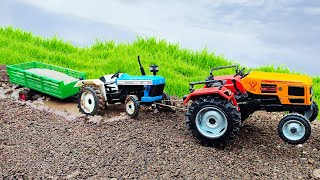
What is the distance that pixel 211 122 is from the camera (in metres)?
5.36

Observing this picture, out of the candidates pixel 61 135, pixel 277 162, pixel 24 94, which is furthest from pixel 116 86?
pixel 277 162

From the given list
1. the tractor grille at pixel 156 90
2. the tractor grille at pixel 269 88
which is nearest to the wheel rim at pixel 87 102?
the tractor grille at pixel 156 90

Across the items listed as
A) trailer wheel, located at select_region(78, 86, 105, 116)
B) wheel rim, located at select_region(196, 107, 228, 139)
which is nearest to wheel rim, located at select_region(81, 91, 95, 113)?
trailer wheel, located at select_region(78, 86, 105, 116)

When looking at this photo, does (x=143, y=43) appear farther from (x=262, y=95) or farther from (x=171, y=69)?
(x=262, y=95)

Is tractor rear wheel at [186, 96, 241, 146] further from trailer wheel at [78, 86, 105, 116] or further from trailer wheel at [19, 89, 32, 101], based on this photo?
trailer wheel at [19, 89, 32, 101]

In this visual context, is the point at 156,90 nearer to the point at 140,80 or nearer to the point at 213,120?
the point at 140,80

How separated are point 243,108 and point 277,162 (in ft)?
2.27

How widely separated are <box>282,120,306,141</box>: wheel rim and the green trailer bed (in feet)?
9.55

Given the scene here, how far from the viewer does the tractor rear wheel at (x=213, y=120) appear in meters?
5.18

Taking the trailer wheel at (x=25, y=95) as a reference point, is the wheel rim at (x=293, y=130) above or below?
below

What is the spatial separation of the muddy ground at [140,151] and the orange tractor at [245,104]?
0.64 ft

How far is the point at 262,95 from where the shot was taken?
5.45 metres

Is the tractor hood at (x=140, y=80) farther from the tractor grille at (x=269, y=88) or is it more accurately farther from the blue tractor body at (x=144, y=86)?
the tractor grille at (x=269, y=88)

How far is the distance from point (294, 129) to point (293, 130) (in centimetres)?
2
